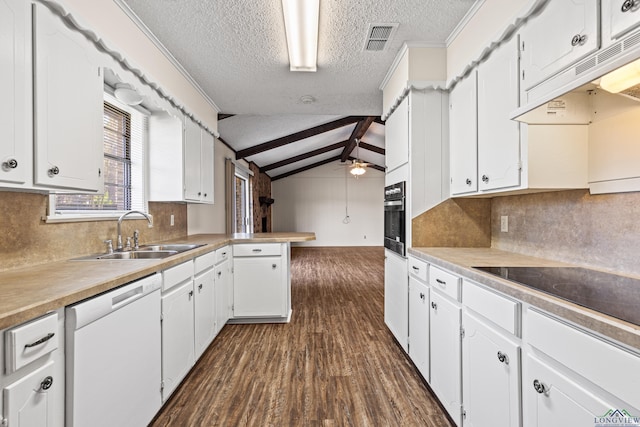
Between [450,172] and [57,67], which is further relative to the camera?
[450,172]

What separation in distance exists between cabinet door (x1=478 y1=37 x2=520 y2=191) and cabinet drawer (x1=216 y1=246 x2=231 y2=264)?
2205mm

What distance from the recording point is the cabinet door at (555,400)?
2.74 feet

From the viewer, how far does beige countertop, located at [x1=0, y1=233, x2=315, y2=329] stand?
917 mm

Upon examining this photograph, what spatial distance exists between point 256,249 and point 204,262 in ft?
2.58

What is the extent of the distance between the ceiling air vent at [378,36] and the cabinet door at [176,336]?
7.28 feet

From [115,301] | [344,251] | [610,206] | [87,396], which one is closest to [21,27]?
[115,301]

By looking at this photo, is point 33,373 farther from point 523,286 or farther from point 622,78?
point 622,78

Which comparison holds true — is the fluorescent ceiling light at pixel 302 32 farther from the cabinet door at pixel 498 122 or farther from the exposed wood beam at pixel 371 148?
the exposed wood beam at pixel 371 148

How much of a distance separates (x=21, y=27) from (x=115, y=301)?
45.4 inches

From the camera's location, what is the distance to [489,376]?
4.31ft

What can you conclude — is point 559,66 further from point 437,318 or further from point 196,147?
point 196,147

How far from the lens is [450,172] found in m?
2.34

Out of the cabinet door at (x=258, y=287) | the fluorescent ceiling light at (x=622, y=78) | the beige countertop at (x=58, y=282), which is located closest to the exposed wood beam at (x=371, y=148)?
the cabinet door at (x=258, y=287)

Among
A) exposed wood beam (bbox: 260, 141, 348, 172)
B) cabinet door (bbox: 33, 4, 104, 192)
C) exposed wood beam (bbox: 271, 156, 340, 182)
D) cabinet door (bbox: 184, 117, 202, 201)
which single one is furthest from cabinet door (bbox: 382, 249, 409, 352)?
exposed wood beam (bbox: 271, 156, 340, 182)
